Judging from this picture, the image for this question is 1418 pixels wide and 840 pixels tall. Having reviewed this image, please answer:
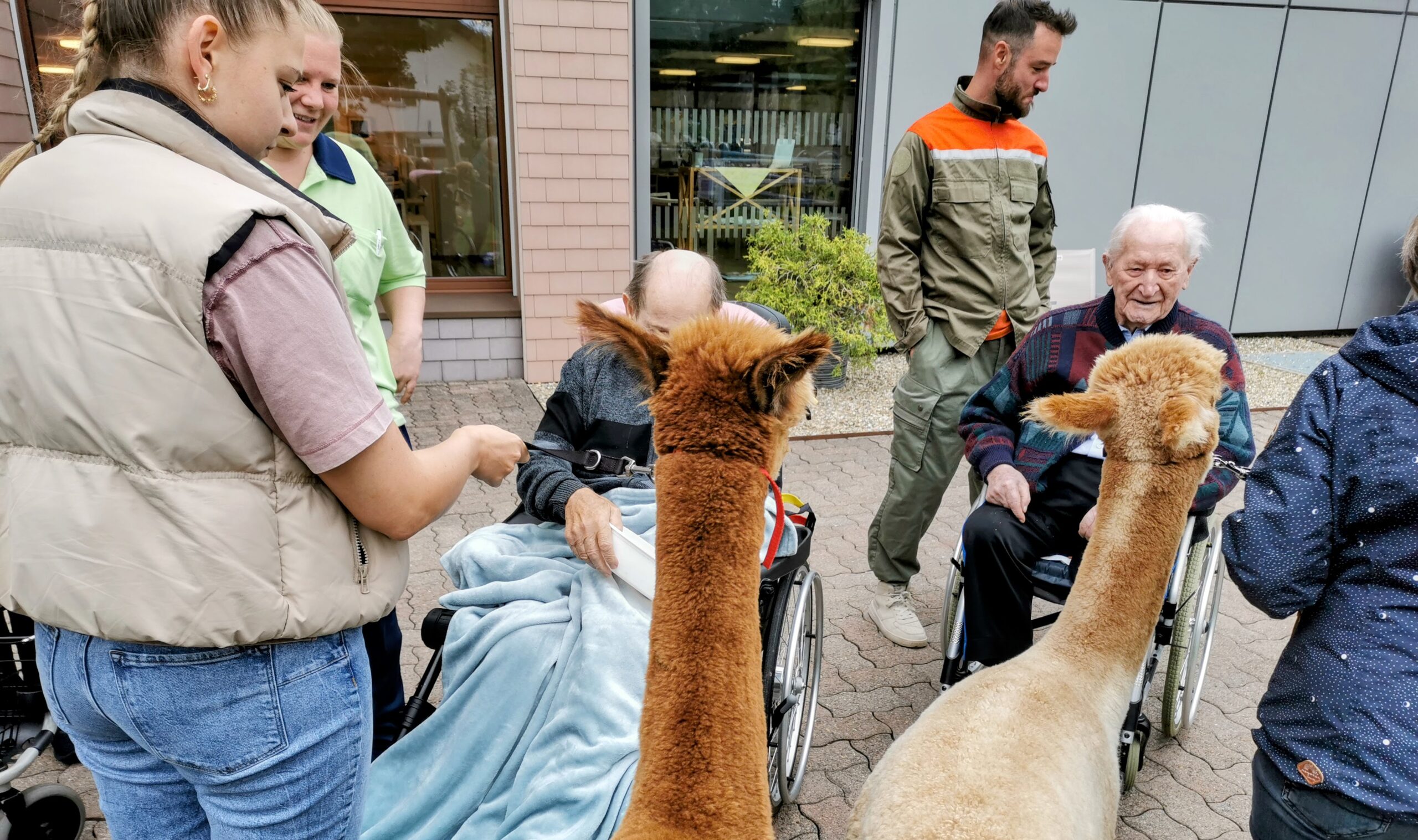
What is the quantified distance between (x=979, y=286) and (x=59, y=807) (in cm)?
377

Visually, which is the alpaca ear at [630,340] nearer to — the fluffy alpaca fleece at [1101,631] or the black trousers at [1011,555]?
the fluffy alpaca fleece at [1101,631]

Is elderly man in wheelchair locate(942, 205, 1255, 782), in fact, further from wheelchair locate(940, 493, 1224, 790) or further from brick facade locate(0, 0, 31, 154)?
brick facade locate(0, 0, 31, 154)

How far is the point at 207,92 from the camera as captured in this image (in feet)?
4.15

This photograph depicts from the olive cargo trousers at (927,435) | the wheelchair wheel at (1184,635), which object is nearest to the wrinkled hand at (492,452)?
the wheelchair wheel at (1184,635)

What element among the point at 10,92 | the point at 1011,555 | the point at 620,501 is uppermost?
the point at 10,92

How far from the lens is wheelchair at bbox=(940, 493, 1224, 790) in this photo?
9.32 ft

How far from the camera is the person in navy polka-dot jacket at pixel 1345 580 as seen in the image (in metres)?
1.64

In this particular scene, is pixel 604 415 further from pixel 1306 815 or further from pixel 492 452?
pixel 1306 815

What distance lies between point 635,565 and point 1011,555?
4.91 ft

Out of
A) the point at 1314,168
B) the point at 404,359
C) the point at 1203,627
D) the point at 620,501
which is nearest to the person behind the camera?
the point at 620,501

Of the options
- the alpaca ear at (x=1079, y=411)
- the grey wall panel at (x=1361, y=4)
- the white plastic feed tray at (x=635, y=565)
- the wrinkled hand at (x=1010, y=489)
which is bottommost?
the wrinkled hand at (x=1010, y=489)

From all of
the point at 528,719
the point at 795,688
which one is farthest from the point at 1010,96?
the point at 528,719

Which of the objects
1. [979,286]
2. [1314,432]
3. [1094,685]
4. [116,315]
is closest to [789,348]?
[116,315]

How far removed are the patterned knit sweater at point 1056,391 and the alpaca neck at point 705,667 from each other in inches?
79.1
